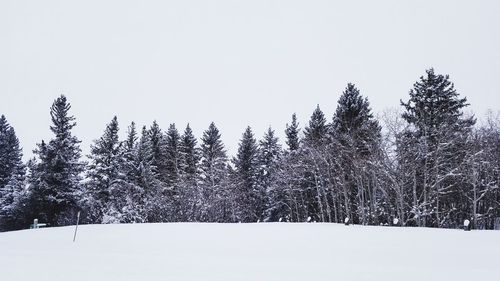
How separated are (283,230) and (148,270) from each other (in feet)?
44.6

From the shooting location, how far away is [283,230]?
77.6ft

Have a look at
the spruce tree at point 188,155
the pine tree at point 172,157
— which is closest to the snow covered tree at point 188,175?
the spruce tree at point 188,155

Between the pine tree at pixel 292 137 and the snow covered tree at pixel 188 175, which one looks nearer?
the snow covered tree at pixel 188 175

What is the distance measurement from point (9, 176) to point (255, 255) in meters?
51.0

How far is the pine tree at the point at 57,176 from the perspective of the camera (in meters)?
37.2

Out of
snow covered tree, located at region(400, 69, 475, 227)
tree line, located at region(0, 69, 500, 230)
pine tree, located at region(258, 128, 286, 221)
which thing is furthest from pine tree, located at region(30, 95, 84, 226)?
snow covered tree, located at region(400, 69, 475, 227)

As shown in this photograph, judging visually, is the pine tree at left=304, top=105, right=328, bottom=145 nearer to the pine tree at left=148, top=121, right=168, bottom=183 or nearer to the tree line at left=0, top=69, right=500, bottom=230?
the tree line at left=0, top=69, right=500, bottom=230

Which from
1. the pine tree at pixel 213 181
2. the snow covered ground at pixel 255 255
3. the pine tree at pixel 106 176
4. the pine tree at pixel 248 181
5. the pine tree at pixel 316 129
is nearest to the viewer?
the snow covered ground at pixel 255 255

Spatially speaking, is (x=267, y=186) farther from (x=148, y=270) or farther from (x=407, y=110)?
(x=148, y=270)

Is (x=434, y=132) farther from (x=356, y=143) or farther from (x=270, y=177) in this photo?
(x=270, y=177)

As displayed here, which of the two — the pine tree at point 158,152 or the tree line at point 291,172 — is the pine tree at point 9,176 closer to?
the tree line at point 291,172

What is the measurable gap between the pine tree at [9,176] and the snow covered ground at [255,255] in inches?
1057

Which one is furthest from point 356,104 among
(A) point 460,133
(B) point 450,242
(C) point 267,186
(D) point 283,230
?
(B) point 450,242

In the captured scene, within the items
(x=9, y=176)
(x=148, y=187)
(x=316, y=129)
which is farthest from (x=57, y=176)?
(x=316, y=129)
